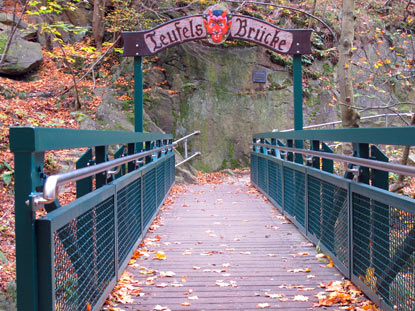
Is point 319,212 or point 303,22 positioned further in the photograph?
point 303,22

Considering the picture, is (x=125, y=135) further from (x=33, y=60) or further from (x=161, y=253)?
(x=33, y=60)

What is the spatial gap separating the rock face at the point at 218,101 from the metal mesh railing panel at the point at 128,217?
11817 millimetres

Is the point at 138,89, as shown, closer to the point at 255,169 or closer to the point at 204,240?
the point at 255,169

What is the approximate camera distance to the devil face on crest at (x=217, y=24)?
1028cm

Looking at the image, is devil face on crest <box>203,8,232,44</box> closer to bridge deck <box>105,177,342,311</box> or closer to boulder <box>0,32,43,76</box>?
bridge deck <box>105,177,342,311</box>

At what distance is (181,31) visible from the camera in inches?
412

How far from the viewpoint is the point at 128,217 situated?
4.86 m

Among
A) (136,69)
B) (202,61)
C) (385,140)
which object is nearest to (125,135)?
(385,140)

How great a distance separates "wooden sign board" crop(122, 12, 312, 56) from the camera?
10.2 m

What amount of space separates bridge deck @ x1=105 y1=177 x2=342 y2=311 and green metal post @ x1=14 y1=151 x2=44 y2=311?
5.26 feet

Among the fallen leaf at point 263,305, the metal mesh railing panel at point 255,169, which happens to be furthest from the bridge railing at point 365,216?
the metal mesh railing panel at point 255,169

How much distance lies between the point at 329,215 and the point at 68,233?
310 centimetres

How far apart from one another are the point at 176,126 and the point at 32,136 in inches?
607

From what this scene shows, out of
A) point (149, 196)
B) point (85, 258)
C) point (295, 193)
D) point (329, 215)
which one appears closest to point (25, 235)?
point (85, 258)
